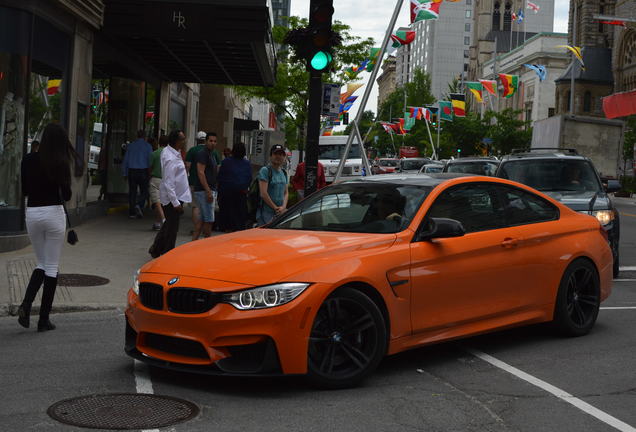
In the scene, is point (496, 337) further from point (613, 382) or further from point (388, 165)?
point (388, 165)

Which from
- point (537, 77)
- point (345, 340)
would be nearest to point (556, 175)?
point (345, 340)

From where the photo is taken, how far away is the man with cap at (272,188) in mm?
12234

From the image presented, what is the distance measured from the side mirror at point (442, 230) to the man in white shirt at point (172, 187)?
5.69 meters

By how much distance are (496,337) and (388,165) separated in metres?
62.1

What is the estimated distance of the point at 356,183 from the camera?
7676 millimetres

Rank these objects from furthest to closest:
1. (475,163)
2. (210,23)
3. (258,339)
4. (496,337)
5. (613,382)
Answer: (475,163) → (210,23) → (496,337) → (613,382) → (258,339)

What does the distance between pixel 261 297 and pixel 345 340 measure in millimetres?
698

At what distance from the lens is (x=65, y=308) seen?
943cm

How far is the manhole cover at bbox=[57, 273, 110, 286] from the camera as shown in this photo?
10.9 metres

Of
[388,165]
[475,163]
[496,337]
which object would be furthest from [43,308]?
[388,165]

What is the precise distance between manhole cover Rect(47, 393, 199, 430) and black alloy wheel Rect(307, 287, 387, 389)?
888mm

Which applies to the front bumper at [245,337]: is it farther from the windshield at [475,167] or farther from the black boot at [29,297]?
the windshield at [475,167]

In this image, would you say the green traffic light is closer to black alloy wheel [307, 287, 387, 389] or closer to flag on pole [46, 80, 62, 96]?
black alloy wheel [307, 287, 387, 389]

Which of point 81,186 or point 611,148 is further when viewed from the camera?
point 611,148
